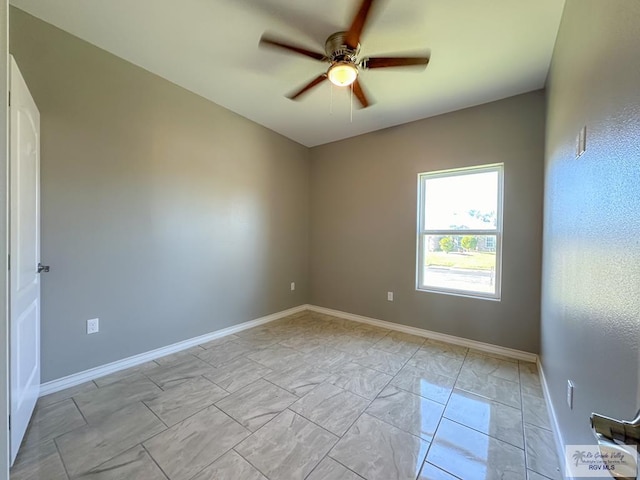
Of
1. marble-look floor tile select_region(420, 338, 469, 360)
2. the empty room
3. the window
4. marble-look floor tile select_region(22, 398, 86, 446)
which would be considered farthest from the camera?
the window

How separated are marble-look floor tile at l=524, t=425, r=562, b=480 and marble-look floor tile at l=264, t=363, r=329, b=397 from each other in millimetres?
1430

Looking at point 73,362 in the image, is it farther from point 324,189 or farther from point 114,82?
point 324,189

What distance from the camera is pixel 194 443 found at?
1.56 m

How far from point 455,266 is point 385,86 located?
7.21 ft

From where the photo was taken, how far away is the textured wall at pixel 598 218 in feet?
2.62

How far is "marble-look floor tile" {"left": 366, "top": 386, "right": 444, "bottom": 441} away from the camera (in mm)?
1718

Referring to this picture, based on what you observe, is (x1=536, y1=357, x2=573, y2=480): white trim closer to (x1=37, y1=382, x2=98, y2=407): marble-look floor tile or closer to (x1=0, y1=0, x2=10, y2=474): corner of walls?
(x1=0, y1=0, x2=10, y2=474): corner of walls

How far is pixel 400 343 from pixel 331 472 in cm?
191

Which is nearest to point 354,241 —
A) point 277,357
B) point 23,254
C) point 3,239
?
point 277,357

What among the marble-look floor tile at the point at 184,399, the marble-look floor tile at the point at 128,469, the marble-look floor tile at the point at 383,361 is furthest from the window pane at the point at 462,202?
the marble-look floor tile at the point at 128,469

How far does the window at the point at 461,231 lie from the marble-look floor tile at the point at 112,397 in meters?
3.04

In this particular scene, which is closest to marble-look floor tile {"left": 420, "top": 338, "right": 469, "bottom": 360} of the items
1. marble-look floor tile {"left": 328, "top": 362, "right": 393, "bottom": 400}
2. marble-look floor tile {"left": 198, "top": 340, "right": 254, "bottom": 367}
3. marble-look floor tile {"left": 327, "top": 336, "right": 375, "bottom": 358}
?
marble-look floor tile {"left": 327, "top": 336, "right": 375, "bottom": 358}

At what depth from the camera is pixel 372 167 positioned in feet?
12.3

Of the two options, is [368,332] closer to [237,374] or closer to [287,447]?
[237,374]
